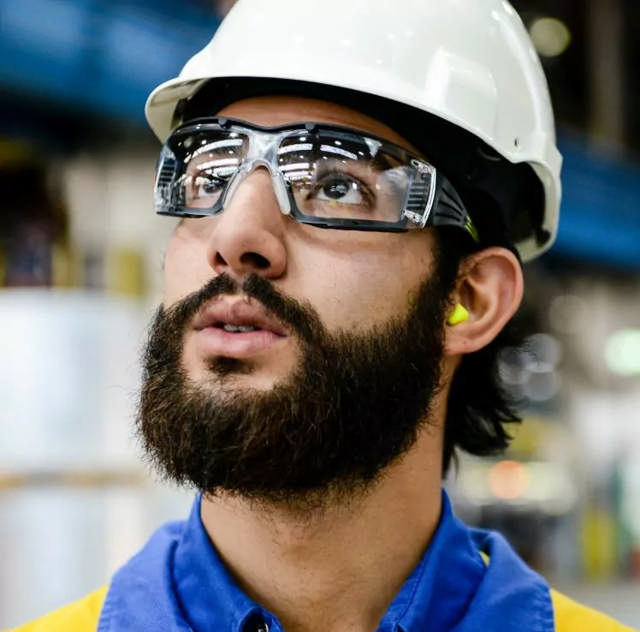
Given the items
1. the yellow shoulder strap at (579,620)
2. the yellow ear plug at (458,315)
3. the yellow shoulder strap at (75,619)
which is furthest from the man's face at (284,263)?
the yellow shoulder strap at (579,620)

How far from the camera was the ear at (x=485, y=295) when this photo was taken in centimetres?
201

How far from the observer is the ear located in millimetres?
2006

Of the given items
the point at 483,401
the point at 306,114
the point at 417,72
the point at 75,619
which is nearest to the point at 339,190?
the point at 306,114

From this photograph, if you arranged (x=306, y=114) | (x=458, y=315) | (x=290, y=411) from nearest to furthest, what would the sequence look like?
(x=290, y=411) → (x=306, y=114) → (x=458, y=315)

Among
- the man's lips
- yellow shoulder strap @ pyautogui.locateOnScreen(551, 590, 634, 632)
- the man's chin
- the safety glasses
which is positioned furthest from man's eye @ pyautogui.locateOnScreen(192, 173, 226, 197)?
yellow shoulder strap @ pyautogui.locateOnScreen(551, 590, 634, 632)

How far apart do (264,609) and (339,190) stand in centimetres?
74

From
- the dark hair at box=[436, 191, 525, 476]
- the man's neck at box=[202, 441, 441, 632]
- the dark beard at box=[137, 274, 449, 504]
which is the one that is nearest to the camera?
the dark beard at box=[137, 274, 449, 504]

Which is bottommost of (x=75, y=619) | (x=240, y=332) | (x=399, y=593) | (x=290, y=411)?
(x=75, y=619)

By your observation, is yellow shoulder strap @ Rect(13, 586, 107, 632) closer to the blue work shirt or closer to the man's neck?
the blue work shirt

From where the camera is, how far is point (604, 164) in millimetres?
8383

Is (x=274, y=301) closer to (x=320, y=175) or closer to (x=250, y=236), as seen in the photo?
(x=250, y=236)

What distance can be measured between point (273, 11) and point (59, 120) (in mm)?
4351

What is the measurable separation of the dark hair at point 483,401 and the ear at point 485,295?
0.15ft

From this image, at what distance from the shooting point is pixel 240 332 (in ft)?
5.51
